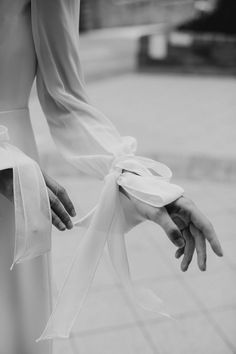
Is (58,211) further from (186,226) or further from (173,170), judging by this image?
(173,170)

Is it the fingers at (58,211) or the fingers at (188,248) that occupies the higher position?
the fingers at (58,211)

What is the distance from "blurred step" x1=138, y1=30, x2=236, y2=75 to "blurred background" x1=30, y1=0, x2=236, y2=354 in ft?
0.06

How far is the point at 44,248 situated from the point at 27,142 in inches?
11.4

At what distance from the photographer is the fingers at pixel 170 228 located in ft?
2.88

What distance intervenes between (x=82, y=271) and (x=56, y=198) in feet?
0.63

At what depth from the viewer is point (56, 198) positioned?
969mm

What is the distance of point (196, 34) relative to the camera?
9.37 m

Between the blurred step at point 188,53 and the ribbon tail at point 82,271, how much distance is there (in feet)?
27.2

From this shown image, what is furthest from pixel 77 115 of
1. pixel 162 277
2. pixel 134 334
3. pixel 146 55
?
pixel 146 55

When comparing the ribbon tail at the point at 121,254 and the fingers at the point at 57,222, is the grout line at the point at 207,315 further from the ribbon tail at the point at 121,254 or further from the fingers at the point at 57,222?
the fingers at the point at 57,222

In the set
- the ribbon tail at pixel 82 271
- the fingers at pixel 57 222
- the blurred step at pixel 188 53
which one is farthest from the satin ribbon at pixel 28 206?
the blurred step at pixel 188 53

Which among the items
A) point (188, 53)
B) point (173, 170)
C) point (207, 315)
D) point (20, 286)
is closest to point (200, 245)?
point (20, 286)

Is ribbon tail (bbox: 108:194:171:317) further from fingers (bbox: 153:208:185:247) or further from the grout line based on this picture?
the grout line

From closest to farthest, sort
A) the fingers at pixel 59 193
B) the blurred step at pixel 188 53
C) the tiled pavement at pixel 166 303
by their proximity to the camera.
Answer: the fingers at pixel 59 193, the tiled pavement at pixel 166 303, the blurred step at pixel 188 53
